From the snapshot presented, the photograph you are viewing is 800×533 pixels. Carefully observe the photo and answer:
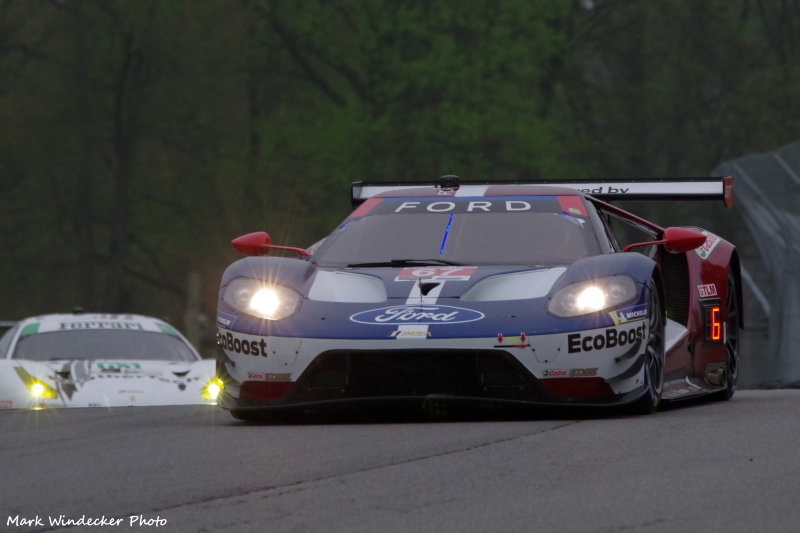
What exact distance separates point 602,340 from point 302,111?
125 feet

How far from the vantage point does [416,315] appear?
7.48m

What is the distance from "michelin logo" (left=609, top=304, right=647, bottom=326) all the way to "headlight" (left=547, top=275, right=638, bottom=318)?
0.12 feet

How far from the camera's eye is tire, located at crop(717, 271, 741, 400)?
32.3 ft

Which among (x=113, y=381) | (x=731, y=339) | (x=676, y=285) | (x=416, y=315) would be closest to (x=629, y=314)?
(x=416, y=315)

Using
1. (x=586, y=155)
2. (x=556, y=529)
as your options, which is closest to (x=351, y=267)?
(x=556, y=529)

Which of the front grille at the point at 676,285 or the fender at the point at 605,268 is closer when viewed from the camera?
the fender at the point at 605,268

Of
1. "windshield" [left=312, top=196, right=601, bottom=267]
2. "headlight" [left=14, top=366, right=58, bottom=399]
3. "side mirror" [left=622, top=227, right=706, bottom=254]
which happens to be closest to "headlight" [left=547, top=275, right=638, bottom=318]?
"windshield" [left=312, top=196, right=601, bottom=267]

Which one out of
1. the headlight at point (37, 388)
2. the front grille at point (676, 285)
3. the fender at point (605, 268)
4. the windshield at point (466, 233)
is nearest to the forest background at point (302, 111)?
the headlight at point (37, 388)

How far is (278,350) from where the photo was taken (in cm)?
762

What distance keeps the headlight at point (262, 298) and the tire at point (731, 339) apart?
3.17m

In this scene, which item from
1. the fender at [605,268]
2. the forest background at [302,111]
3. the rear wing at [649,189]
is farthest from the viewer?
the forest background at [302,111]

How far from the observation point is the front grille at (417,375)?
7441 millimetres

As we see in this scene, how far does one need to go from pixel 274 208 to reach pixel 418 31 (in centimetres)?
644

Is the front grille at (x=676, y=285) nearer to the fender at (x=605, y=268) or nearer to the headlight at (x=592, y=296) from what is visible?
the fender at (x=605, y=268)
